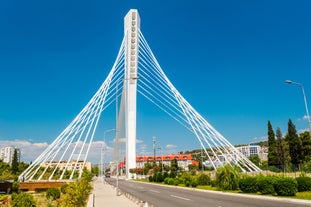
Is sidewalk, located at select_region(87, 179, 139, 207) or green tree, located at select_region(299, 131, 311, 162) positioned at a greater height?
green tree, located at select_region(299, 131, 311, 162)

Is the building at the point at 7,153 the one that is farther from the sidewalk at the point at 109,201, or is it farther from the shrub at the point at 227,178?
the shrub at the point at 227,178

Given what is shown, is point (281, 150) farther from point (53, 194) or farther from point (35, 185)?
point (53, 194)

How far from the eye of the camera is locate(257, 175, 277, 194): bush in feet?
51.2

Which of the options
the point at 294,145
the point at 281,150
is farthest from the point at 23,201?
the point at 281,150

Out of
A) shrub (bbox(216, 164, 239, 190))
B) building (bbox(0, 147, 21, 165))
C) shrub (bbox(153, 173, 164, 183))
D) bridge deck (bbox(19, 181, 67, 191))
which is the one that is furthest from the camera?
building (bbox(0, 147, 21, 165))

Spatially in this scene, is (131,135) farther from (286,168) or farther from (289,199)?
(289,199)

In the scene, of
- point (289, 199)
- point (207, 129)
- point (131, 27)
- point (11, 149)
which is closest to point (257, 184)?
point (289, 199)

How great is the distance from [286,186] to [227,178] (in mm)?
5446

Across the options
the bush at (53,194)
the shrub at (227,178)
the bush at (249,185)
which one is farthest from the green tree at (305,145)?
the bush at (53,194)

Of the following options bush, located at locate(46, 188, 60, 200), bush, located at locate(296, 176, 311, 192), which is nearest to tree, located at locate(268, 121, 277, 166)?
bush, located at locate(296, 176, 311, 192)

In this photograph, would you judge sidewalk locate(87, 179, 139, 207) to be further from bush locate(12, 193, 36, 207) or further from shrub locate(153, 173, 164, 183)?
shrub locate(153, 173, 164, 183)

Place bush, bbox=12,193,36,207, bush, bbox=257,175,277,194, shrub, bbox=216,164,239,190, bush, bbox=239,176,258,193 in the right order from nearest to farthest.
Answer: bush, bbox=12,193,36,207, bush, bbox=257,175,277,194, bush, bbox=239,176,258,193, shrub, bbox=216,164,239,190

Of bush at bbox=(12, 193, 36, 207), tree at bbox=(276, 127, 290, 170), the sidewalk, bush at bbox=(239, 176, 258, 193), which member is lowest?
the sidewalk

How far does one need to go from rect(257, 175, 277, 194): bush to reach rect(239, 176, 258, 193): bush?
1.37 feet
